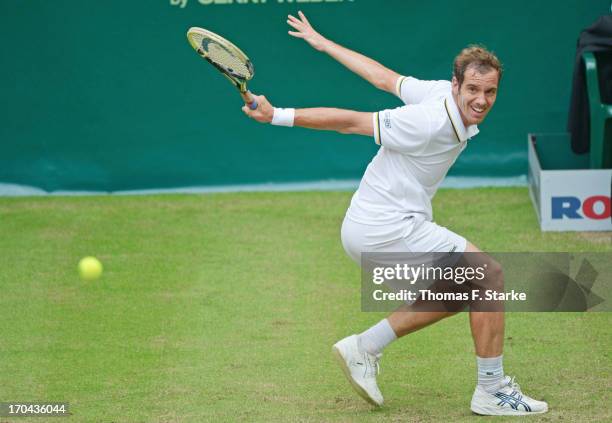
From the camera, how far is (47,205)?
407 inches

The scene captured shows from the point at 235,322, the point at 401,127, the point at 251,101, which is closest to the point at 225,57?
the point at 251,101

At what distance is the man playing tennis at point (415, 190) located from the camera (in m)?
5.41

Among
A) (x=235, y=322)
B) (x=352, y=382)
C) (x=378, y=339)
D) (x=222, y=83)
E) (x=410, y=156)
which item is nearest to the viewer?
(x=410, y=156)

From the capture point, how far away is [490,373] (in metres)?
5.57

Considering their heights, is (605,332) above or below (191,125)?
below

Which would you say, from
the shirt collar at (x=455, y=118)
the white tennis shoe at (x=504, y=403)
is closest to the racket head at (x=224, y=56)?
the shirt collar at (x=455, y=118)

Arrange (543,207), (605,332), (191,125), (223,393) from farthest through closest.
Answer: (191,125) → (543,207) → (605,332) → (223,393)

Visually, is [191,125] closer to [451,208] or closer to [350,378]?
[451,208]

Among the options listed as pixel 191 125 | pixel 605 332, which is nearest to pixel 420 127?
pixel 605 332

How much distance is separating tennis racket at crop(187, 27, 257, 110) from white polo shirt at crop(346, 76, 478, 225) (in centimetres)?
78

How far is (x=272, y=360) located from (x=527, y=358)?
4.58 ft

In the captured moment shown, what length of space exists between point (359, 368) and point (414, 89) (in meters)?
1.41

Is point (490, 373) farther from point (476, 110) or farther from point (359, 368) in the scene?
point (476, 110)

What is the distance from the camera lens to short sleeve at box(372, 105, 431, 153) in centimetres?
537
